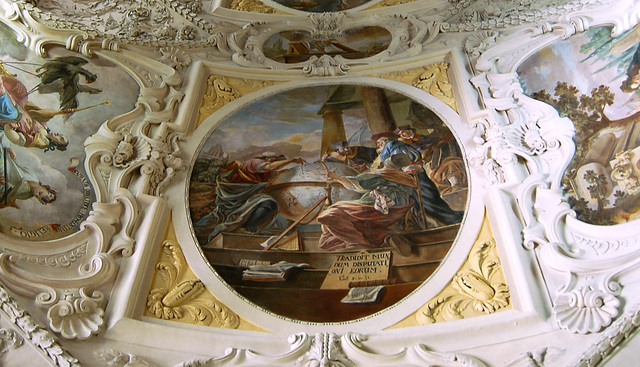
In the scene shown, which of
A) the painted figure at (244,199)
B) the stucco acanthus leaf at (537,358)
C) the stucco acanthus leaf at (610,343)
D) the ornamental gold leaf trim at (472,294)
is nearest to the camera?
the stucco acanthus leaf at (610,343)

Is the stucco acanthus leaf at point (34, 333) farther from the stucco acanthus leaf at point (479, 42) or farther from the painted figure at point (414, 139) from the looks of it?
the stucco acanthus leaf at point (479, 42)

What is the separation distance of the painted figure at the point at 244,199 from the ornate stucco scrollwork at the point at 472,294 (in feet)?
7.23

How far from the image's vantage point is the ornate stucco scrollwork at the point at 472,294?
6.89 m

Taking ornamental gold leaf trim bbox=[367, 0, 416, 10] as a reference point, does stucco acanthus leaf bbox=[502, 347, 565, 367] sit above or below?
below

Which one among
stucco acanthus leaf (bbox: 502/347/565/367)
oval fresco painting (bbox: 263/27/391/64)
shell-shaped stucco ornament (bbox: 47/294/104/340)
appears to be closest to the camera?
stucco acanthus leaf (bbox: 502/347/565/367)

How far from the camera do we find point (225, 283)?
7.39 metres

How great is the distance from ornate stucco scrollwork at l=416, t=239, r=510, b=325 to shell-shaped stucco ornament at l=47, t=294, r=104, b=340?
314 cm

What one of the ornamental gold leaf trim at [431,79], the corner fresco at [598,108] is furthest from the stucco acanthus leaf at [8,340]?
the ornamental gold leaf trim at [431,79]

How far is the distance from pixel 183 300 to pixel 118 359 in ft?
3.19

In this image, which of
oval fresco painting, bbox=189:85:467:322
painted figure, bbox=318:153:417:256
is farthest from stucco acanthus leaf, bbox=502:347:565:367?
painted figure, bbox=318:153:417:256

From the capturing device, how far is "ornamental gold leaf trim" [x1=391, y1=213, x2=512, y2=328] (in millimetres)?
6887

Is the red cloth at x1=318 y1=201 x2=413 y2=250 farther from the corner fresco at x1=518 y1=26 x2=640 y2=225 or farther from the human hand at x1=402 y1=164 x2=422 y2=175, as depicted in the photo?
the corner fresco at x1=518 y1=26 x2=640 y2=225

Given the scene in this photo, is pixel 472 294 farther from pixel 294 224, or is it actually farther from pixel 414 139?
pixel 414 139

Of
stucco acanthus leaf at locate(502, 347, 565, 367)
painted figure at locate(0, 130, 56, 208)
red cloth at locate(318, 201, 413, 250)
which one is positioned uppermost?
painted figure at locate(0, 130, 56, 208)
